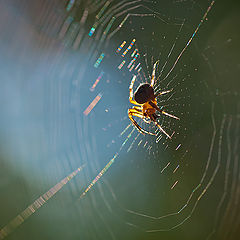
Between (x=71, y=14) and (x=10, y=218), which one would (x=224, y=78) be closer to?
(x=71, y=14)

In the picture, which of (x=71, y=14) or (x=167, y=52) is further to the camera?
(x=71, y=14)

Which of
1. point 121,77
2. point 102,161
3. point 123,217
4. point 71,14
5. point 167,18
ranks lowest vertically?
point 123,217

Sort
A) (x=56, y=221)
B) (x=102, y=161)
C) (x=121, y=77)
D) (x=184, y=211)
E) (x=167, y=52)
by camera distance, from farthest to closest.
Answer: (x=56, y=221)
(x=102, y=161)
(x=121, y=77)
(x=184, y=211)
(x=167, y=52)

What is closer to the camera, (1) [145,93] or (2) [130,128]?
(1) [145,93]

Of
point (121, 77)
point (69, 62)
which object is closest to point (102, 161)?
point (121, 77)

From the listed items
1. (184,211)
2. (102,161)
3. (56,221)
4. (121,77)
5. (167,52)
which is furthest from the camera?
(56,221)

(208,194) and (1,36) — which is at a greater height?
(1,36)

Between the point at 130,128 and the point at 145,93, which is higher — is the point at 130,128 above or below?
below
